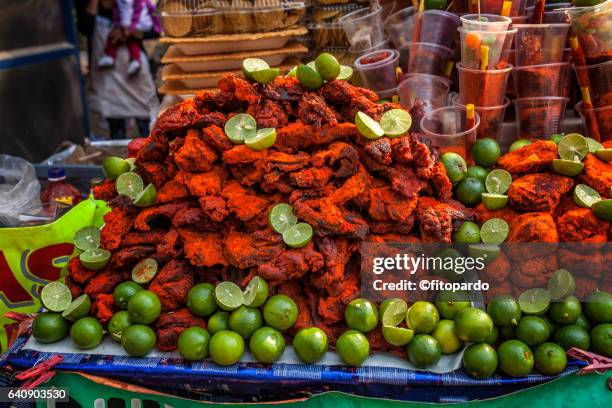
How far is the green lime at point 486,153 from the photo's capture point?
2.14 m

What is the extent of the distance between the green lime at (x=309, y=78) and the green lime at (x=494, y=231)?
0.77 meters

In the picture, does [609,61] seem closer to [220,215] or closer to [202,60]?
[220,215]

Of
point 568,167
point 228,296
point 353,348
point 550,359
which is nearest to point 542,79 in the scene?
point 568,167

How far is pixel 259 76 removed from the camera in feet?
6.45

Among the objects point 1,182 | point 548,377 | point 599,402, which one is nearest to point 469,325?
point 548,377

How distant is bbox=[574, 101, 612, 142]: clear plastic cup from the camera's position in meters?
2.28

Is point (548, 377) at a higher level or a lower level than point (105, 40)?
lower

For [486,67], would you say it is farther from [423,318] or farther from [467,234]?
[423,318]

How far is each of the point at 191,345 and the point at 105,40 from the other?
4642 millimetres

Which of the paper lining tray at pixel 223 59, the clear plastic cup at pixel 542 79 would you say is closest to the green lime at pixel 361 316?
the clear plastic cup at pixel 542 79

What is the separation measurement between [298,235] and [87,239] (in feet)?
2.73

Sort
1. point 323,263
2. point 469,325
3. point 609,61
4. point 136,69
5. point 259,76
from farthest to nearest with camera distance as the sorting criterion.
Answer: point 136,69 → point 609,61 → point 259,76 → point 323,263 → point 469,325

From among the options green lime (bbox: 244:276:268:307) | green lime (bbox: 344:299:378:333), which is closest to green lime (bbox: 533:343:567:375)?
green lime (bbox: 344:299:378:333)

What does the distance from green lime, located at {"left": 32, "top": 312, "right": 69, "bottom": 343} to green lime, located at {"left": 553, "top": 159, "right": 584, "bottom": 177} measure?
5.88 ft
